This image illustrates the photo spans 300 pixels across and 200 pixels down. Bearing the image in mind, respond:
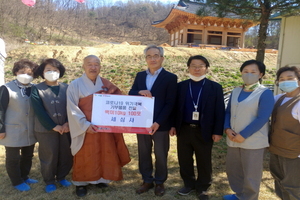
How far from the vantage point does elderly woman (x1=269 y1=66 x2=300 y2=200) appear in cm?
236

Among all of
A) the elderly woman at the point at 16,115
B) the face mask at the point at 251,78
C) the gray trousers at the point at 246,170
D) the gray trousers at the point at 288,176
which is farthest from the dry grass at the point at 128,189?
the face mask at the point at 251,78

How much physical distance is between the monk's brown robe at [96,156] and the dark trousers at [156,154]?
31 cm

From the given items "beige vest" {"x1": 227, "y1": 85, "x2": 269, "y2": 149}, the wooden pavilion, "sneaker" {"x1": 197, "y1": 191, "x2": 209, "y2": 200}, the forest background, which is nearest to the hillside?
the forest background

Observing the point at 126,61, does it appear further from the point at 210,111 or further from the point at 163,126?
the point at 210,111

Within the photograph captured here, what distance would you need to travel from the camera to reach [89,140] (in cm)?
287

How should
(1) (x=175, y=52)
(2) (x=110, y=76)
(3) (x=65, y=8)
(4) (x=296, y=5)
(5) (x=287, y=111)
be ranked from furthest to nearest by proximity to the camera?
(3) (x=65, y=8) < (1) (x=175, y=52) < (2) (x=110, y=76) < (4) (x=296, y=5) < (5) (x=287, y=111)

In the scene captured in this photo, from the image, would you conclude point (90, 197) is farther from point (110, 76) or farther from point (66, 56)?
point (66, 56)

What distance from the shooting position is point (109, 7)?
60188mm

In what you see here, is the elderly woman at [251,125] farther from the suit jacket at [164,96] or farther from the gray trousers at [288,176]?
the suit jacket at [164,96]

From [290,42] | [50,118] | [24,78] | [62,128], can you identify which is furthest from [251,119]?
[290,42]

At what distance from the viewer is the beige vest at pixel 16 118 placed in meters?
2.86

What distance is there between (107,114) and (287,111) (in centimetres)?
201

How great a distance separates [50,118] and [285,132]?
8.89 ft

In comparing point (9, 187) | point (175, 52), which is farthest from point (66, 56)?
point (9, 187)
